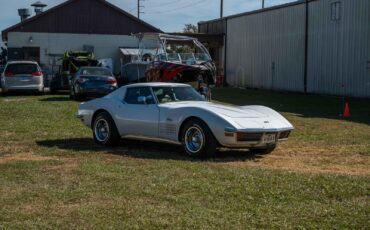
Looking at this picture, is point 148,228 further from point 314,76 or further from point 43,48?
point 43,48

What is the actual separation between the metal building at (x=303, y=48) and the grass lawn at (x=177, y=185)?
1662 centimetres

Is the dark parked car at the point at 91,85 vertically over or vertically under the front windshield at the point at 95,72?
under

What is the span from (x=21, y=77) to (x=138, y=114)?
660 inches

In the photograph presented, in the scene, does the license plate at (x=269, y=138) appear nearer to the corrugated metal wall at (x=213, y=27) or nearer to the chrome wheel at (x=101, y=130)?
the chrome wheel at (x=101, y=130)

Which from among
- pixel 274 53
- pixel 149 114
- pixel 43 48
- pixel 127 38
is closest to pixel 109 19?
pixel 127 38

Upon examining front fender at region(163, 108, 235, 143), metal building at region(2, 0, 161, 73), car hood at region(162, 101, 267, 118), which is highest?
metal building at region(2, 0, 161, 73)

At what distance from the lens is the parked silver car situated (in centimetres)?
2642

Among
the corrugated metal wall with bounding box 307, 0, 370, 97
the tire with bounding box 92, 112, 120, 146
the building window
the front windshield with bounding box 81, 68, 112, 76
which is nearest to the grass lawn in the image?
the tire with bounding box 92, 112, 120, 146

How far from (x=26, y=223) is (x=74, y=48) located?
131ft

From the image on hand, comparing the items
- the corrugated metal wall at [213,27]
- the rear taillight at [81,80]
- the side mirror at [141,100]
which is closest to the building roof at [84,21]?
the corrugated metal wall at [213,27]

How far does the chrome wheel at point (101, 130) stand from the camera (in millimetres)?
11552

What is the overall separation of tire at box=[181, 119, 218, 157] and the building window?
21.7m

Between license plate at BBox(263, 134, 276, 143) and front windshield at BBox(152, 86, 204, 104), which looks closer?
license plate at BBox(263, 134, 276, 143)

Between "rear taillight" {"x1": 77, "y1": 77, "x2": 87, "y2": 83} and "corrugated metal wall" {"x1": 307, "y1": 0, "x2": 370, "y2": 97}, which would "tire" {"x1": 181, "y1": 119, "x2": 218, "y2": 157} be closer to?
"rear taillight" {"x1": 77, "y1": 77, "x2": 87, "y2": 83}
